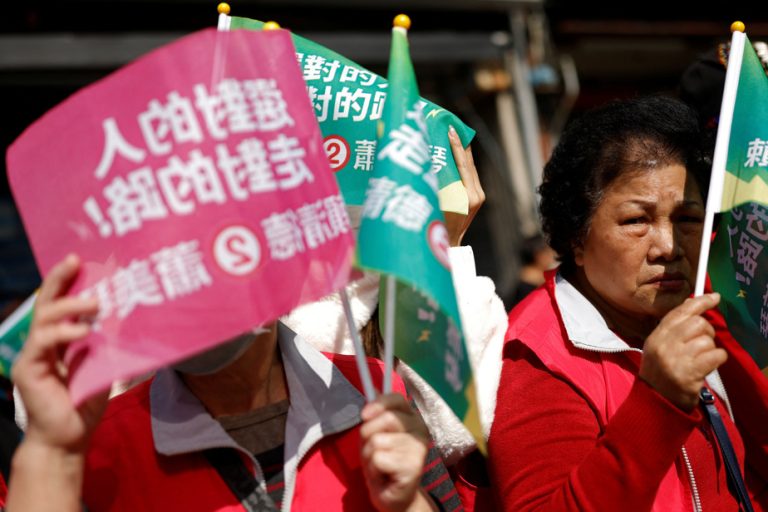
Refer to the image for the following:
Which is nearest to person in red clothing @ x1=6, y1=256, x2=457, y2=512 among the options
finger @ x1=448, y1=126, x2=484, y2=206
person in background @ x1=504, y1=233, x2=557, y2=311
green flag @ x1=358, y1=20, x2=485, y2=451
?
green flag @ x1=358, y1=20, x2=485, y2=451

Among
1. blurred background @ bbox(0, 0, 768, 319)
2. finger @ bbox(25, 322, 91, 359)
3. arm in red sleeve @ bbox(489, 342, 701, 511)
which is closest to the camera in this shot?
finger @ bbox(25, 322, 91, 359)

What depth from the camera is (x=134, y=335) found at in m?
1.28

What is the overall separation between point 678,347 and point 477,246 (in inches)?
221

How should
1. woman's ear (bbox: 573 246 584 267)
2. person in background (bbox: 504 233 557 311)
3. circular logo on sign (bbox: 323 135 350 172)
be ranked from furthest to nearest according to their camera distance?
person in background (bbox: 504 233 557 311) → woman's ear (bbox: 573 246 584 267) → circular logo on sign (bbox: 323 135 350 172)

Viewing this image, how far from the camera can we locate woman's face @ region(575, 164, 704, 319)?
1.97 m

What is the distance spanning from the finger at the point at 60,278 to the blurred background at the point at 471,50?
14.1 ft

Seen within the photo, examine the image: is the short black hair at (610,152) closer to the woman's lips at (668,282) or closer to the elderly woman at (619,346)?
the elderly woman at (619,346)

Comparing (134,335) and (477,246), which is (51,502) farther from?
(477,246)

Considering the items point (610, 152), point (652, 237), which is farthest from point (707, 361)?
point (610, 152)

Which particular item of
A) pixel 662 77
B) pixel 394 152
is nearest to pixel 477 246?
pixel 662 77

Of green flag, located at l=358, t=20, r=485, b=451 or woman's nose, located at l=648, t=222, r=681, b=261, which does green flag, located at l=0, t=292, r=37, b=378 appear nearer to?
green flag, located at l=358, t=20, r=485, b=451

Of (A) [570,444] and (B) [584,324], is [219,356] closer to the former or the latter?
(A) [570,444]

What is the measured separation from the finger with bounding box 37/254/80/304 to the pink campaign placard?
2 centimetres

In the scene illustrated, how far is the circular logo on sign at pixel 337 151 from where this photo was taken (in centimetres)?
191
